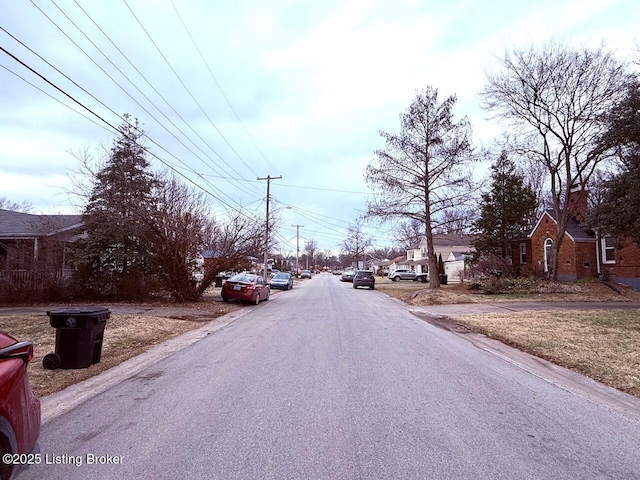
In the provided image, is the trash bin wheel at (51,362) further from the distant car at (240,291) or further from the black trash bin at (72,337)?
the distant car at (240,291)

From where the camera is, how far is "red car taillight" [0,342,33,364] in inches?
130

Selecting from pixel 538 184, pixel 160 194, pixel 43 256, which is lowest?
pixel 43 256

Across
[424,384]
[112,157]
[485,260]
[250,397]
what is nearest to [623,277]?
[485,260]

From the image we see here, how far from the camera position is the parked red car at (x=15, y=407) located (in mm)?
3047

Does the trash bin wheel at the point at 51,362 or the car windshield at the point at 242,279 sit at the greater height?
the car windshield at the point at 242,279

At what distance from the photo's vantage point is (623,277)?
2612 cm

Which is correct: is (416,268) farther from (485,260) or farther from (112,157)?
(112,157)

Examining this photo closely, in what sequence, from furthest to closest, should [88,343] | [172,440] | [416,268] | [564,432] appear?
[416,268]
[88,343]
[564,432]
[172,440]

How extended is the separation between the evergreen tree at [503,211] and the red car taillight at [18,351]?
3300 cm

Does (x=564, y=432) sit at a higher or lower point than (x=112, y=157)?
lower

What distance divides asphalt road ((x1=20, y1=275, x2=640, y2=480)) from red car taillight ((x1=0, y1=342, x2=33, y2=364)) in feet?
3.27

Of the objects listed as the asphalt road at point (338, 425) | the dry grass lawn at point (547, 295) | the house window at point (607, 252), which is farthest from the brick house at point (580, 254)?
the asphalt road at point (338, 425)

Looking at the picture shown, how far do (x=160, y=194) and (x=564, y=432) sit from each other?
18436mm

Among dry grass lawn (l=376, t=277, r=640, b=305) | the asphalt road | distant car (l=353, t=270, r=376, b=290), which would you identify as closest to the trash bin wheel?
the asphalt road
